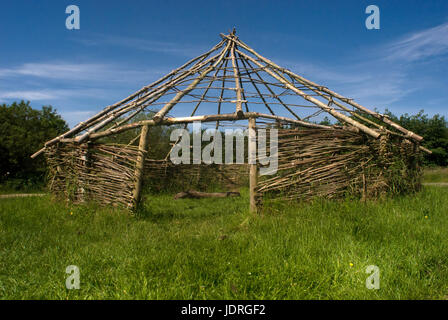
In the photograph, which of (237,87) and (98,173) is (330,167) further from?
(98,173)

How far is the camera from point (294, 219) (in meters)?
3.86

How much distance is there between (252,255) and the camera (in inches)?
109

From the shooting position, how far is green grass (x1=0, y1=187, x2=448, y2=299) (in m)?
2.25

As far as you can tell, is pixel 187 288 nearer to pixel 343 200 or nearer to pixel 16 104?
Answer: pixel 343 200

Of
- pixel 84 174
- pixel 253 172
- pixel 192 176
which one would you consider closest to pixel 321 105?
pixel 253 172

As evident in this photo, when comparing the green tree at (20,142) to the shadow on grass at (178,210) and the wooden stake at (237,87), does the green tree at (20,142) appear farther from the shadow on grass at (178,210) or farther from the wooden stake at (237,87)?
the wooden stake at (237,87)

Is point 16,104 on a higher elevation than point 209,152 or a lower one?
higher

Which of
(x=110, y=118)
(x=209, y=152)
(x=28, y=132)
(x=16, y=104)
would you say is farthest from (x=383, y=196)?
(x=16, y=104)

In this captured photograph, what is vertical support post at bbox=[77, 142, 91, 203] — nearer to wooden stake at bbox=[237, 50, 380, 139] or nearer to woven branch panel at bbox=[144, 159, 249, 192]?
woven branch panel at bbox=[144, 159, 249, 192]

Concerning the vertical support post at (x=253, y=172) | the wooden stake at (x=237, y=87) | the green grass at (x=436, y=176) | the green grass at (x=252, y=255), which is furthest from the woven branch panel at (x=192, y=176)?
the green grass at (x=436, y=176)

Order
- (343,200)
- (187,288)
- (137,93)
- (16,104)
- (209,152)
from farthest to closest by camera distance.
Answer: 1. (16,104)
2. (209,152)
3. (137,93)
4. (343,200)
5. (187,288)

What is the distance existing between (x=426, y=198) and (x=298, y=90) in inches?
125
